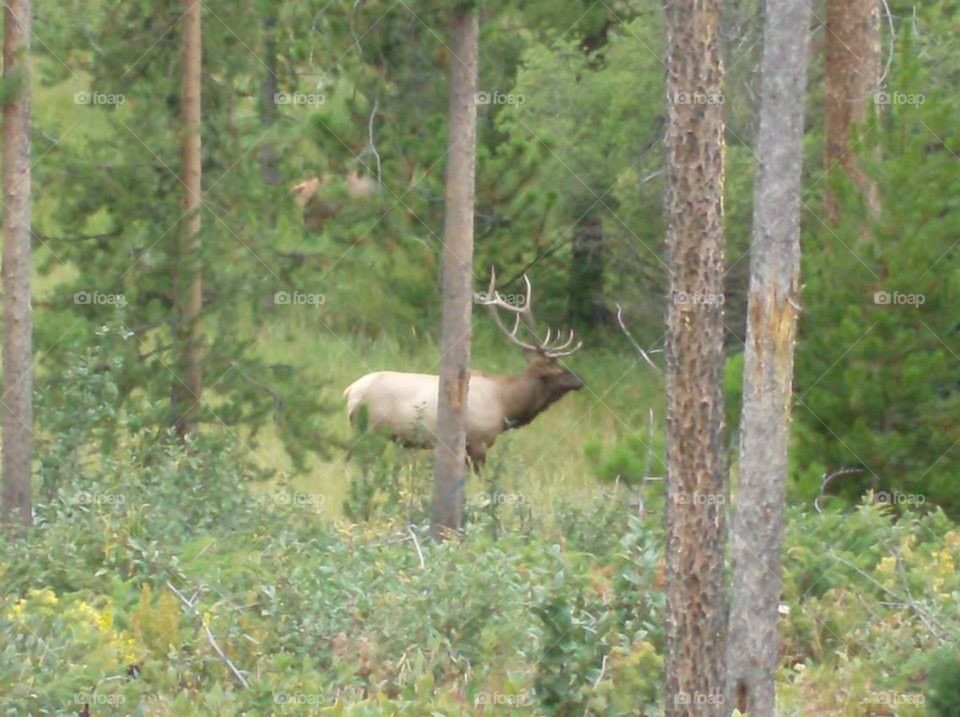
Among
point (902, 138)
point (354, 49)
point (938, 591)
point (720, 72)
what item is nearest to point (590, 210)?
point (354, 49)

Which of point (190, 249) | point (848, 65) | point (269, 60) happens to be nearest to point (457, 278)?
point (190, 249)

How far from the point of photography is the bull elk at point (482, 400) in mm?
16438

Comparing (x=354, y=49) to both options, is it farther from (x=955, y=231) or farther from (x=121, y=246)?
(x=955, y=231)

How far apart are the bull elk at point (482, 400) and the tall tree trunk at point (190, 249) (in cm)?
205

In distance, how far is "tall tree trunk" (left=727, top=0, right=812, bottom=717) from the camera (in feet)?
29.2

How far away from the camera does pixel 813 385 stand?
503 inches

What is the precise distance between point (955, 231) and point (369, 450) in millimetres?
5344

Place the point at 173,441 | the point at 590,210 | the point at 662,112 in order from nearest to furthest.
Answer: the point at 173,441
the point at 662,112
the point at 590,210

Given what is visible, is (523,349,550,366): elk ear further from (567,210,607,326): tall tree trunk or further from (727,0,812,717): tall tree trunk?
(727,0,812,717): tall tree trunk

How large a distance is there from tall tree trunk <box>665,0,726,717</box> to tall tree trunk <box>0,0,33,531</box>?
5.74m

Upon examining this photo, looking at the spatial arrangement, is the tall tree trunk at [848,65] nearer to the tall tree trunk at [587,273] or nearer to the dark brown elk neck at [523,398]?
the dark brown elk neck at [523,398]

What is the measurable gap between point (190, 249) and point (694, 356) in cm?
743

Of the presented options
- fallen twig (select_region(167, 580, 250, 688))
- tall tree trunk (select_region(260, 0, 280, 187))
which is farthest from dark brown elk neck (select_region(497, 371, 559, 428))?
fallen twig (select_region(167, 580, 250, 688))

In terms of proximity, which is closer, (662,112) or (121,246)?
(121,246)
